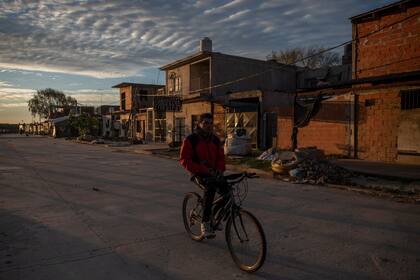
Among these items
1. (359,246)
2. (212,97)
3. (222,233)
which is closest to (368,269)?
(359,246)

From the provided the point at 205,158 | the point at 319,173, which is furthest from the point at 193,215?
the point at 319,173

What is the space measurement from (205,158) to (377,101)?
1226 cm

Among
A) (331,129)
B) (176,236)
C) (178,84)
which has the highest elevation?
(178,84)

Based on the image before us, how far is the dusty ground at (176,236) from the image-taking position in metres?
4.04

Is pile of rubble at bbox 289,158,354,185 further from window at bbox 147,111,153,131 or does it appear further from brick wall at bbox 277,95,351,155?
window at bbox 147,111,153,131

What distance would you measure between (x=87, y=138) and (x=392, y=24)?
3556 cm

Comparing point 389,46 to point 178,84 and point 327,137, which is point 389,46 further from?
point 178,84

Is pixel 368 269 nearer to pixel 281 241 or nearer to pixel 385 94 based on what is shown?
pixel 281 241

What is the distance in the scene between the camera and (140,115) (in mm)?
41188

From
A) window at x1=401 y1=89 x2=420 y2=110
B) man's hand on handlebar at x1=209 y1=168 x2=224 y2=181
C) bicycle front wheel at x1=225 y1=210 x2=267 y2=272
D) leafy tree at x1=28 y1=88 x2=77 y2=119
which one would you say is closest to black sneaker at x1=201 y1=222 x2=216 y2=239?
bicycle front wheel at x1=225 y1=210 x2=267 y2=272

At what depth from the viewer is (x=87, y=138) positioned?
41.9 m

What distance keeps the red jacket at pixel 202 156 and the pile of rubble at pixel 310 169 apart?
6352 millimetres

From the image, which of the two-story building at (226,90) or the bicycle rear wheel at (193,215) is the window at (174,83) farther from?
the bicycle rear wheel at (193,215)

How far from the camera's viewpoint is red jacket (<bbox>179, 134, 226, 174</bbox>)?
454 centimetres
